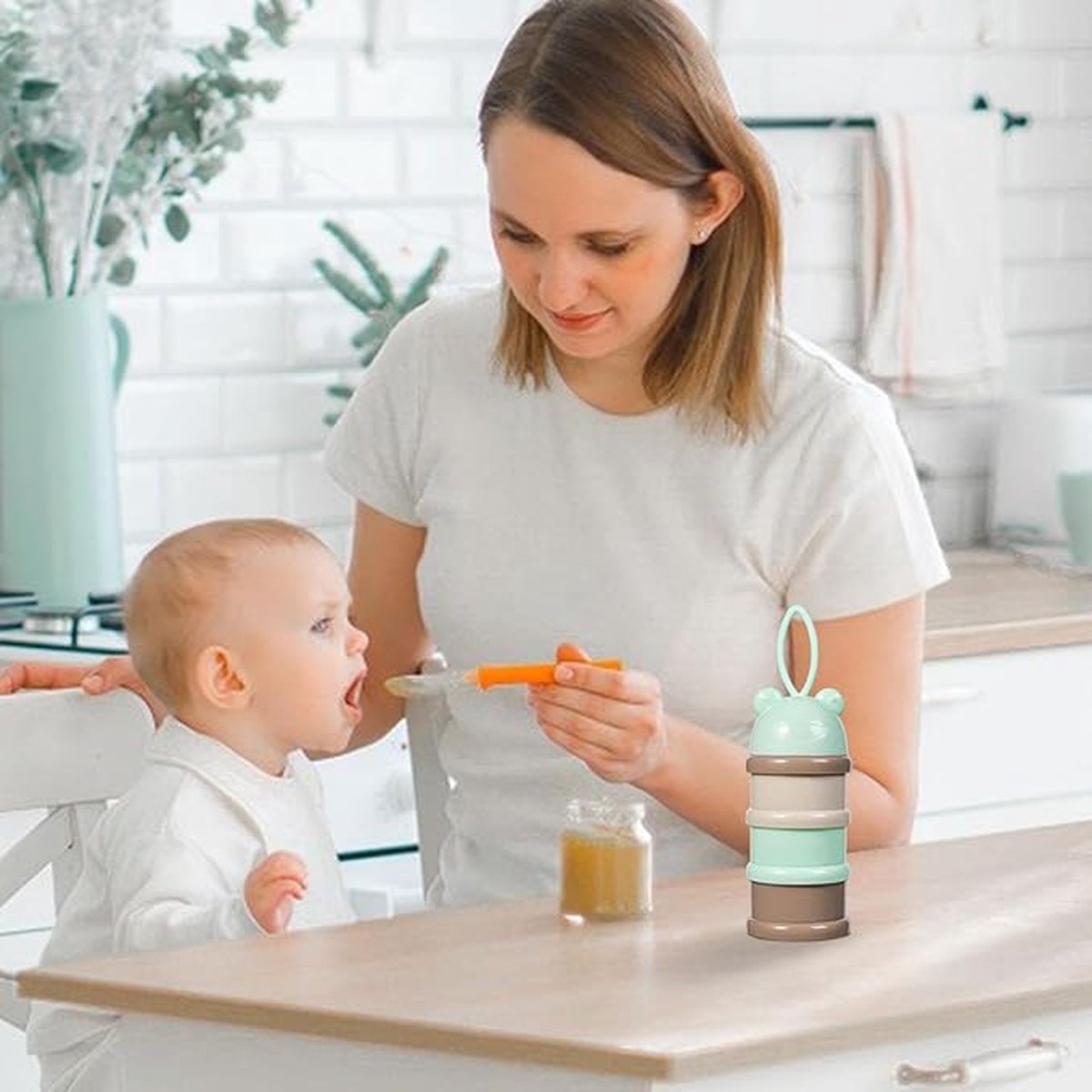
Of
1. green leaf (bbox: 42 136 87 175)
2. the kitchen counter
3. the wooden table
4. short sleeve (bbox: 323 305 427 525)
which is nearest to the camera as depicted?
the wooden table

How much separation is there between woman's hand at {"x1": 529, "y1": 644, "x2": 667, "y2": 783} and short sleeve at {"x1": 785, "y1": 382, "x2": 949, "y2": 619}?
0.33 meters

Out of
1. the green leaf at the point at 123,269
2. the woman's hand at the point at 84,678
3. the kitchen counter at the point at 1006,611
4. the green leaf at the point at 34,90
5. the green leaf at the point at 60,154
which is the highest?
the green leaf at the point at 34,90

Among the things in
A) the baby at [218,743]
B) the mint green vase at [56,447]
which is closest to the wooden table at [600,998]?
the baby at [218,743]

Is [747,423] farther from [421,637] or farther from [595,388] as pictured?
[421,637]

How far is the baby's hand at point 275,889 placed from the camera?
2365 millimetres

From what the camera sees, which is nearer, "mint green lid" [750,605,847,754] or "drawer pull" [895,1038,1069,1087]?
"drawer pull" [895,1038,1069,1087]

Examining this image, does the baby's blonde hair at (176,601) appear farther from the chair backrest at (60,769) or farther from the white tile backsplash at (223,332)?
the white tile backsplash at (223,332)

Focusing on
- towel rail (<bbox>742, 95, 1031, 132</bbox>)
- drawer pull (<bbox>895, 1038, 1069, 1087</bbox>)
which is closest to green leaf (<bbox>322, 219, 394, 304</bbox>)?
towel rail (<bbox>742, 95, 1031, 132</bbox>)

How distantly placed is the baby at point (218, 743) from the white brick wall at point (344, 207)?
4.42 ft

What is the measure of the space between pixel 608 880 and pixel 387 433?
0.73 m

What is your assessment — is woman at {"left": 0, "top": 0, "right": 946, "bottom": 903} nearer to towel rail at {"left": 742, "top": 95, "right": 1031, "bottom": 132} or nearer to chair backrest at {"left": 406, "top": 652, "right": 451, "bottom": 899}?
chair backrest at {"left": 406, "top": 652, "right": 451, "bottom": 899}

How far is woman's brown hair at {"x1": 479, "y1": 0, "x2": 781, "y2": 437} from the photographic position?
8.72 ft

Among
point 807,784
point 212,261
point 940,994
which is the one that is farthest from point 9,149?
point 940,994

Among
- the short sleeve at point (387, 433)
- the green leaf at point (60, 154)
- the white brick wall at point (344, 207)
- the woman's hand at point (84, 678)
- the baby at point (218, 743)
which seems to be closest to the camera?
the baby at point (218, 743)
